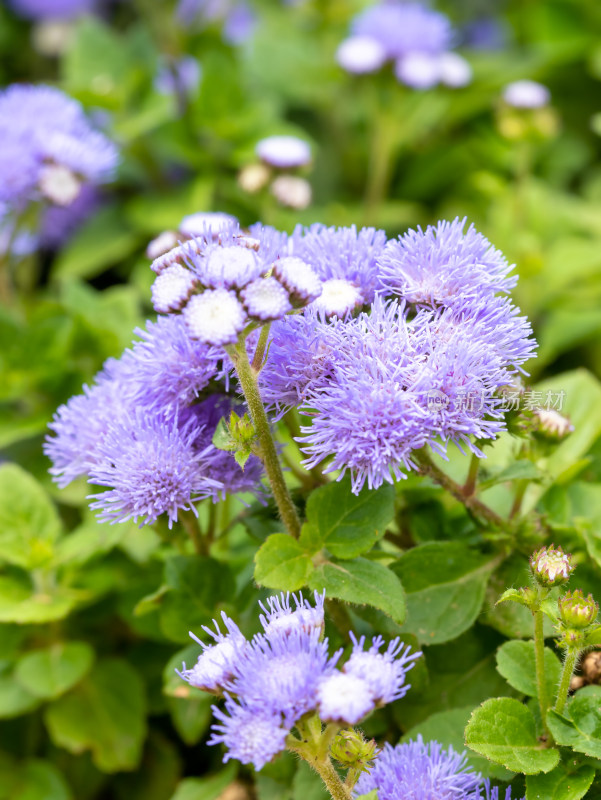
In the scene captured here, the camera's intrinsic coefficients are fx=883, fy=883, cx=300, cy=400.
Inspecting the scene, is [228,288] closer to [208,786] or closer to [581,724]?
[581,724]

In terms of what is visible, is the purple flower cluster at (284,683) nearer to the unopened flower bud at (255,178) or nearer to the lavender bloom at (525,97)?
the unopened flower bud at (255,178)

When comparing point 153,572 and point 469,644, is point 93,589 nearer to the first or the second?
point 153,572

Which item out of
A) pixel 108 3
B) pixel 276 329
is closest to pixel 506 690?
pixel 276 329

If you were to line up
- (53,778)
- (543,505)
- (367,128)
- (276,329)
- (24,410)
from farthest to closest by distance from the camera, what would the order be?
(367,128), (24,410), (53,778), (543,505), (276,329)

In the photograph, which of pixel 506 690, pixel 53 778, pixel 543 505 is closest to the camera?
pixel 506 690

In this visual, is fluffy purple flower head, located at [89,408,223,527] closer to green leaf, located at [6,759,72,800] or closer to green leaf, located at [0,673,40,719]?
green leaf, located at [0,673,40,719]

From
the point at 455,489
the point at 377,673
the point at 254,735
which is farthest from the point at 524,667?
the point at 254,735

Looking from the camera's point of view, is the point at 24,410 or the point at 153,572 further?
the point at 24,410
